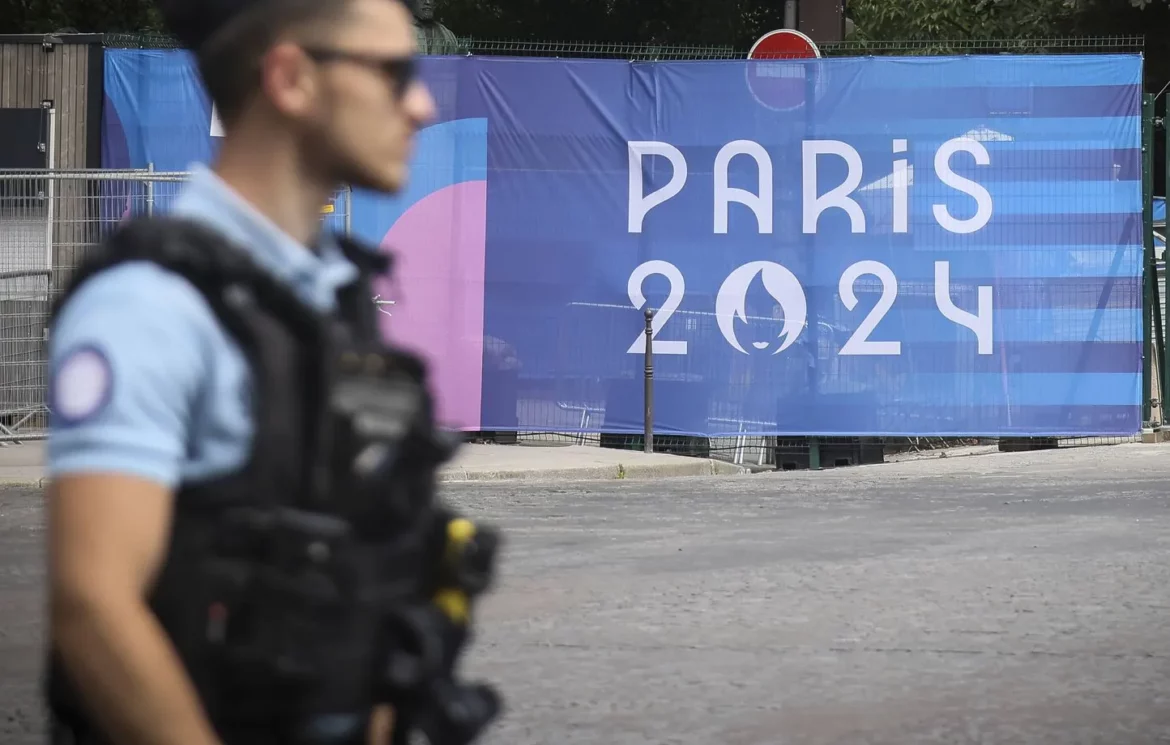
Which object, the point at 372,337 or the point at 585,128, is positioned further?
the point at 585,128

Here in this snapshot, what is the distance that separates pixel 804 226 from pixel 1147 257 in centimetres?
297

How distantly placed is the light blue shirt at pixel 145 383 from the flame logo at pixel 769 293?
14.0 metres

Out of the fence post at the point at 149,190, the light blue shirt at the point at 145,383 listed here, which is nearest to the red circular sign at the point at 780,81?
the fence post at the point at 149,190

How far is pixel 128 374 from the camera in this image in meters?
1.70

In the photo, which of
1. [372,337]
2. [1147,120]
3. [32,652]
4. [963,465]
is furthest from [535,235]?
[372,337]

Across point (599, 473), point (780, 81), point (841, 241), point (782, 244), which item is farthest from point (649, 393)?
point (780, 81)

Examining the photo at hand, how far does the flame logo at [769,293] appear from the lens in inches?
615

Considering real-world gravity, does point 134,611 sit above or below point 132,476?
below

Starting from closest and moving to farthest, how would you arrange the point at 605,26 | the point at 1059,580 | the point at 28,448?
1. the point at 1059,580
2. the point at 28,448
3. the point at 605,26

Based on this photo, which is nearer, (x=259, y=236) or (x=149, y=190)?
(x=259, y=236)

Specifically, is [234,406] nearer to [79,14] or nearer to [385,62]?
[385,62]

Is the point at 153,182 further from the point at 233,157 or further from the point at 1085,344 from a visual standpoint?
the point at 233,157

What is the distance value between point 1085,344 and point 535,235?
4690 mm

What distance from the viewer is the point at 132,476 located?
5.55 ft
